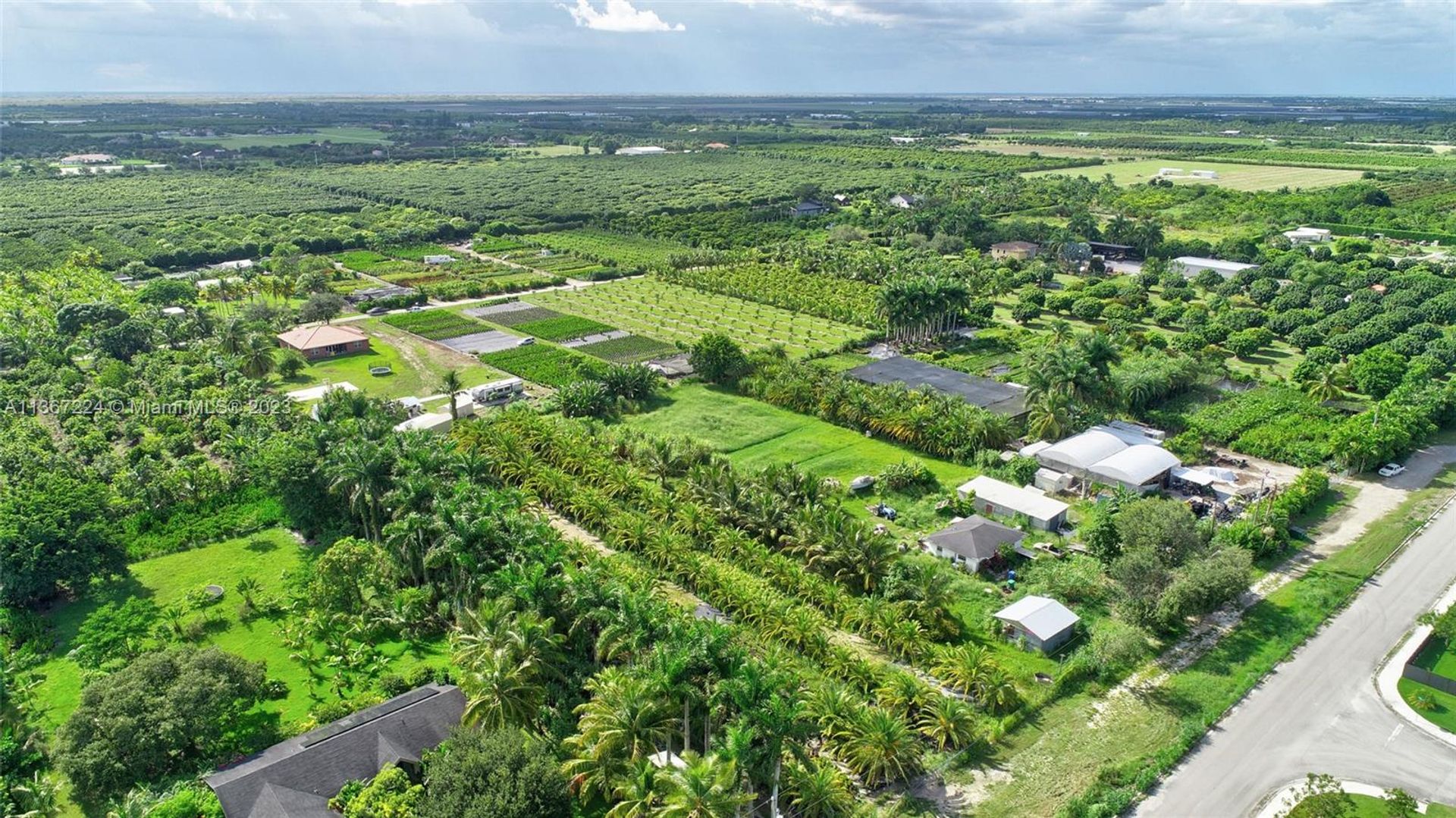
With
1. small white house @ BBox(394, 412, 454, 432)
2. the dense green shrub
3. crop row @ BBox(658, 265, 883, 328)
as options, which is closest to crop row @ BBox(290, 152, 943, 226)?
crop row @ BBox(658, 265, 883, 328)

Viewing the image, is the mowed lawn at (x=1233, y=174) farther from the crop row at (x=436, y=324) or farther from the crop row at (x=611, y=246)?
the crop row at (x=436, y=324)

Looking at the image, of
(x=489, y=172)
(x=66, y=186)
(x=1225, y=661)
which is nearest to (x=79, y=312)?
(x=1225, y=661)

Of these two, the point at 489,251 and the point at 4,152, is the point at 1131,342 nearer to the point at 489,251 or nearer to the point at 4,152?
the point at 489,251

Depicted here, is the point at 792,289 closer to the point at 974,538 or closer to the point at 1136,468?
the point at 1136,468

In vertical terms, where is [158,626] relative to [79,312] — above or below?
below

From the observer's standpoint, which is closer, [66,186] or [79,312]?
[79,312]
